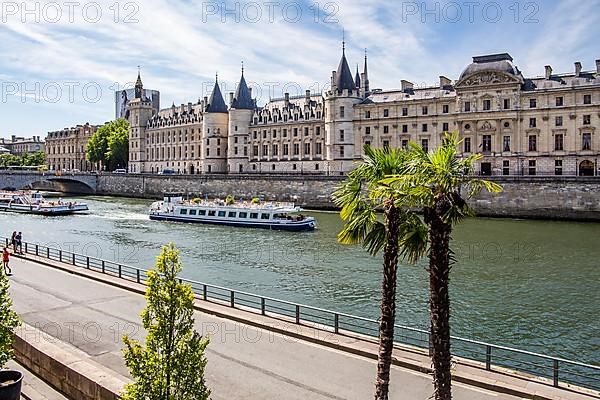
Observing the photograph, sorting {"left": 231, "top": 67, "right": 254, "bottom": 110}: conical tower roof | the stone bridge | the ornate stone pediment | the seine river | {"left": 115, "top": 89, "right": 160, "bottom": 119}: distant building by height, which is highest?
{"left": 115, "top": 89, "right": 160, "bottom": 119}: distant building

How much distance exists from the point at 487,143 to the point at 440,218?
61.4 m

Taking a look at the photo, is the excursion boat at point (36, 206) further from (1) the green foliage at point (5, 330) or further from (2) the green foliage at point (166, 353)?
(2) the green foliage at point (166, 353)

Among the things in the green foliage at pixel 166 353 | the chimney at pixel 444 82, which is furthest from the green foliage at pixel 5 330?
the chimney at pixel 444 82

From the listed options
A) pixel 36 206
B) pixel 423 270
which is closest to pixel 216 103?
pixel 36 206

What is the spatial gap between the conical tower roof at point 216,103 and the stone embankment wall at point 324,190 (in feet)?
48.5

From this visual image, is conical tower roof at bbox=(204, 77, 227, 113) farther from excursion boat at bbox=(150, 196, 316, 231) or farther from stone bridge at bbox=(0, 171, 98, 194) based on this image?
excursion boat at bbox=(150, 196, 316, 231)

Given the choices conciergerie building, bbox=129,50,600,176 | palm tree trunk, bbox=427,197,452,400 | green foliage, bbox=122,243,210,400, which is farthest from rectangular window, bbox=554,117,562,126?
green foliage, bbox=122,243,210,400

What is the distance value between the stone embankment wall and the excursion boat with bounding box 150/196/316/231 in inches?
628

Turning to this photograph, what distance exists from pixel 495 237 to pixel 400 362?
1214 inches

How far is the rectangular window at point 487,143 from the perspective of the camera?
6462cm

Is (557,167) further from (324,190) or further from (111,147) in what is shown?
(111,147)

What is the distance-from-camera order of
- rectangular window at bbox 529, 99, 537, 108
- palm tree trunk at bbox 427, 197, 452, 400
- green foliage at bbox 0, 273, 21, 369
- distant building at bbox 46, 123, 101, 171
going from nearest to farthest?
palm tree trunk at bbox 427, 197, 452, 400 → green foliage at bbox 0, 273, 21, 369 → rectangular window at bbox 529, 99, 537, 108 → distant building at bbox 46, 123, 101, 171

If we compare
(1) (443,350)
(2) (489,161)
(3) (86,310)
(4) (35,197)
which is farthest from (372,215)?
(4) (35,197)

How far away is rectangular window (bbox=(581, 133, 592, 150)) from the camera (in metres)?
58.7
